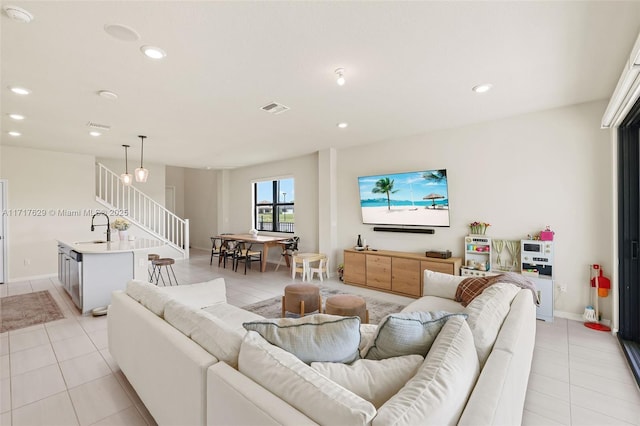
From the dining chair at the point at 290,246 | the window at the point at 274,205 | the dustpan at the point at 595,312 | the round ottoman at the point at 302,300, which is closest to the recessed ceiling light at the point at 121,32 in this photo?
the round ottoman at the point at 302,300

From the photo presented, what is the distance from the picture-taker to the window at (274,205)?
761 centimetres

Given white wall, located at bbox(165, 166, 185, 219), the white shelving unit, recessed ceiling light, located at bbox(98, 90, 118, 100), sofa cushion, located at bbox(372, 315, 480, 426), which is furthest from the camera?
white wall, located at bbox(165, 166, 185, 219)

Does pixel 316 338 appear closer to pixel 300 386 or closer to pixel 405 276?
pixel 300 386

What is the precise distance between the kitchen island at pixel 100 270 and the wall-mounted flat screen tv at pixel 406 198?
363 cm

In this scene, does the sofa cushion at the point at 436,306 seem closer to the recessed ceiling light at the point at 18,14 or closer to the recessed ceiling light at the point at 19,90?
the recessed ceiling light at the point at 18,14

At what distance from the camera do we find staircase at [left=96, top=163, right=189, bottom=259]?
698 cm

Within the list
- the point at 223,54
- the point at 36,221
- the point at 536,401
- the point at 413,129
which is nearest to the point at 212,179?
the point at 36,221

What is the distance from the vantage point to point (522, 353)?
1.60 metres

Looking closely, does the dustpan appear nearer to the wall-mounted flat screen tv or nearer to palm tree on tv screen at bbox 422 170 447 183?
the wall-mounted flat screen tv

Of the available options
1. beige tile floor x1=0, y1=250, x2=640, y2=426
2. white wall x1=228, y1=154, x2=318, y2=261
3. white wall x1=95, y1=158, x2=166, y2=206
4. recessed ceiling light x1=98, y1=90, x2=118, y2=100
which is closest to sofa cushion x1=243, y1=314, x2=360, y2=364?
beige tile floor x1=0, y1=250, x2=640, y2=426

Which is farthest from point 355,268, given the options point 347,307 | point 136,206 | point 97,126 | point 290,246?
point 136,206

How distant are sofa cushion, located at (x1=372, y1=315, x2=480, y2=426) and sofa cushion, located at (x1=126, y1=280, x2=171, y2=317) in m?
1.68

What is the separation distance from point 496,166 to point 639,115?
153cm

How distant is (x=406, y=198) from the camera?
505cm
